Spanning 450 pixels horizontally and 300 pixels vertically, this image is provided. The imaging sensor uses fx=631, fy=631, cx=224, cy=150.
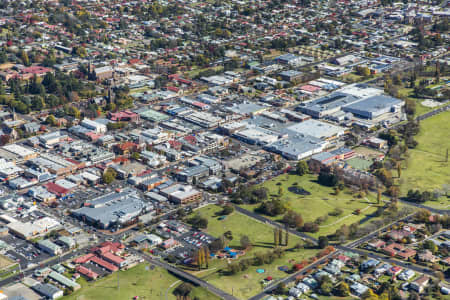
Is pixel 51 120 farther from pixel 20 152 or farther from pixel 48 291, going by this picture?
pixel 48 291

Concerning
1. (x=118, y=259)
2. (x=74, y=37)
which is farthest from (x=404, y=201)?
(x=74, y=37)

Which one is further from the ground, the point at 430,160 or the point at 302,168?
the point at 302,168

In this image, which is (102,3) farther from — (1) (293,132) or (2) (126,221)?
(2) (126,221)

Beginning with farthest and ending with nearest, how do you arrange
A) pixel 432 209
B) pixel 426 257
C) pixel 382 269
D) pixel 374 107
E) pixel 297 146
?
pixel 374 107 → pixel 297 146 → pixel 432 209 → pixel 426 257 → pixel 382 269

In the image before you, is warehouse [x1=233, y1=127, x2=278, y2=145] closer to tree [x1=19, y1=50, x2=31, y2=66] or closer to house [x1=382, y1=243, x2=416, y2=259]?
house [x1=382, y1=243, x2=416, y2=259]

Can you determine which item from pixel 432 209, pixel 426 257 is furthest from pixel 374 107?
pixel 426 257

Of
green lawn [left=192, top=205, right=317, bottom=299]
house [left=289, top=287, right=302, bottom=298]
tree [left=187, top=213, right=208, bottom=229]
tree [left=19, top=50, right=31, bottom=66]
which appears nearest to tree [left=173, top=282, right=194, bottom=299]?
green lawn [left=192, top=205, right=317, bottom=299]
